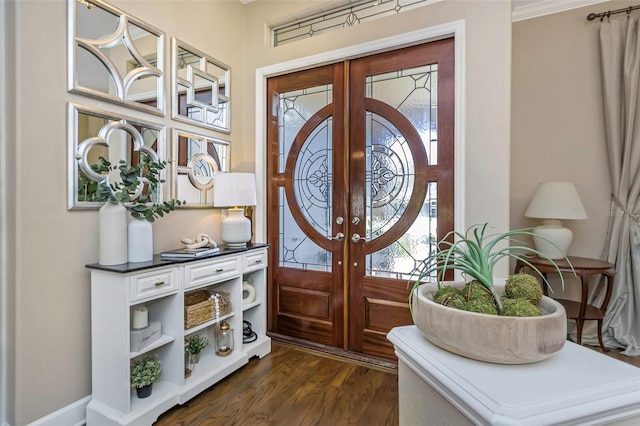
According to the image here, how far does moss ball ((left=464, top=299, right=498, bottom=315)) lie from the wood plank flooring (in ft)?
4.79

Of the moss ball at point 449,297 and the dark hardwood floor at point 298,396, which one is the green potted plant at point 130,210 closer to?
the dark hardwood floor at point 298,396

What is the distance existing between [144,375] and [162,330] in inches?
10.7

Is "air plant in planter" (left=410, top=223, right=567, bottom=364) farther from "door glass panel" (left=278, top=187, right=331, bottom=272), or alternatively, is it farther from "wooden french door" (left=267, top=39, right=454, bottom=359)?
"door glass panel" (left=278, top=187, right=331, bottom=272)

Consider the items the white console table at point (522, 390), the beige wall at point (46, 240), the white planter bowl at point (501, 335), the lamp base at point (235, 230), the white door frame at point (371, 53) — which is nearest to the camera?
the white console table at point (522, 390)

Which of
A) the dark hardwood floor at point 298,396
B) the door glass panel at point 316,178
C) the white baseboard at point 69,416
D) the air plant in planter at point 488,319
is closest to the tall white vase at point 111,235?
the white baseboard at point 69,416

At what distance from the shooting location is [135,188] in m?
1.87

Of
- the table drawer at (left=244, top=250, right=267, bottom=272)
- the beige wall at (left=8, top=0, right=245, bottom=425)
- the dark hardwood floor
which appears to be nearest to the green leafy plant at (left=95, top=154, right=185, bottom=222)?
the beige wall at (left=8, top=0, right=245, bottom=425)

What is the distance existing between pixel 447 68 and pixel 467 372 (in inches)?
86.5

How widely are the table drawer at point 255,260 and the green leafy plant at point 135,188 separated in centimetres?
74

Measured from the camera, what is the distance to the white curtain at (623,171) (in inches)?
97.7

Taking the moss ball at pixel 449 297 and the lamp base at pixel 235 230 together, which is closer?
the moss ball at pixel 449 297

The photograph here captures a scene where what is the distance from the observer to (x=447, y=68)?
2.23 meters

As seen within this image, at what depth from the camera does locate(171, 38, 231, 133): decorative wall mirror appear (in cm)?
234

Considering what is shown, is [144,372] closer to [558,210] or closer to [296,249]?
[296,249]
